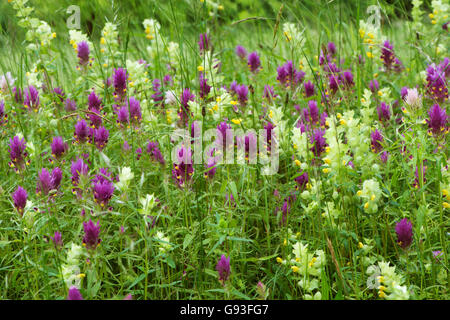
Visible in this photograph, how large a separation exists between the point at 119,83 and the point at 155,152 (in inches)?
23.1

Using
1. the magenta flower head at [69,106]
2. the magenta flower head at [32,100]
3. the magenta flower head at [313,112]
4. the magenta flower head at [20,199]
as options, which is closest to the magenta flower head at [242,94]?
the magenta flower head at [313,112]

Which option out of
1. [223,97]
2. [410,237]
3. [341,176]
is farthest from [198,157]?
[410,237]

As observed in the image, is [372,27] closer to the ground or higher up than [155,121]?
higher up

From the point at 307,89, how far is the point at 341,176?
1282 mm

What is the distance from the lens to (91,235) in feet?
5.75

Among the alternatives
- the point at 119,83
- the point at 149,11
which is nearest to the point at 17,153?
the point at 119,83

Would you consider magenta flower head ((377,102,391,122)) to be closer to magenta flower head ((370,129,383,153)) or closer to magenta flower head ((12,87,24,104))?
magenta flower head ((370,129,383,153))

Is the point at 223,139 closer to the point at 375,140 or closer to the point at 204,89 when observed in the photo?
the point at 204,89

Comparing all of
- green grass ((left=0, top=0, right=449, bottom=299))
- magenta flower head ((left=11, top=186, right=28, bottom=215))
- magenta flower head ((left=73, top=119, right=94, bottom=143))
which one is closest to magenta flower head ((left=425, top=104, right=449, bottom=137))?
green grass ((left=0, top=0, right=449, bottom=299))

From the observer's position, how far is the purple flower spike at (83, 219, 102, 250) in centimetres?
175

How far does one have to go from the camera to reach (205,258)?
2.01m

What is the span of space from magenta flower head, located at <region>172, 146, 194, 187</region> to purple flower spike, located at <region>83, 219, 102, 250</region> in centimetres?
44

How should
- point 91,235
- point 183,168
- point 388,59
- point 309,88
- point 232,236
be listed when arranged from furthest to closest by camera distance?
point 388,59 < point 309,88 < point 183,168 < point 232,236 < point 91,235
